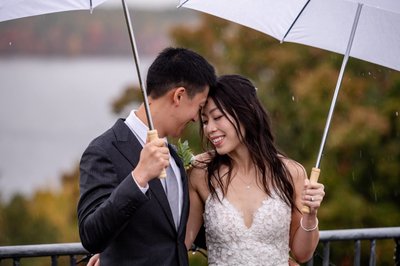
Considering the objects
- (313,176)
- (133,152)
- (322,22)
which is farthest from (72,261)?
(322,22)

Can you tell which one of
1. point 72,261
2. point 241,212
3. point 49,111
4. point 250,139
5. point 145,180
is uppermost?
point 49,111

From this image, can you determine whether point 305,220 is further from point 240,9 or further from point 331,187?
point 331,187

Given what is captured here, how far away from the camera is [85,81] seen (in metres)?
91.4

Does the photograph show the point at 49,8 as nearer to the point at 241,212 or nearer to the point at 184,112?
the point at 184,112

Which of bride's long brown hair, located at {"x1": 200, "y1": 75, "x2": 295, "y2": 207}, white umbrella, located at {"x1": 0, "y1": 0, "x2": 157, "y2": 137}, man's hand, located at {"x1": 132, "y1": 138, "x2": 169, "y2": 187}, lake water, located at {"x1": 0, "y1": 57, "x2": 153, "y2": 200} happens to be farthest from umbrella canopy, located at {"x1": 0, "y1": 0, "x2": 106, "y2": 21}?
lake water, located at {"x1": 0, "y1": 57, "x2": 153, "y2": 200}

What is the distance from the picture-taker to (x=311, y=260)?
5.24 meters

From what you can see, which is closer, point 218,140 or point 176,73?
point 176,73

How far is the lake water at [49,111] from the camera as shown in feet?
225

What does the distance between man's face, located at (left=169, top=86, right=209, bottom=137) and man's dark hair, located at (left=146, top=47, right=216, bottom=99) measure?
3 cm

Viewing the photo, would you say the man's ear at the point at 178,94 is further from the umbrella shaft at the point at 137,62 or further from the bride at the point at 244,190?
the bride at the point at 244,190

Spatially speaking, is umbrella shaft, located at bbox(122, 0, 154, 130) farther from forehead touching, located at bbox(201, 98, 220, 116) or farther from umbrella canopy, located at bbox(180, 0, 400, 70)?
umbrella canopy, located at bbox(180, 0, 400, 70)

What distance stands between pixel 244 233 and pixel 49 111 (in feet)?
277

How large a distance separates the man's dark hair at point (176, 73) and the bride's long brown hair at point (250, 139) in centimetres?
38

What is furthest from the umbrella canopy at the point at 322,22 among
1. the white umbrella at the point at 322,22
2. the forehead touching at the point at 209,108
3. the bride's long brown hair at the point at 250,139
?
the forehead touching at the point at 209,108
